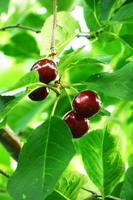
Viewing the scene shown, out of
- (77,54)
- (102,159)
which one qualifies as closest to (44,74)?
(77,54)

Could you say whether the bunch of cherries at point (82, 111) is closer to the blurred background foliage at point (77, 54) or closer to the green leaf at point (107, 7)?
the blurred background foliage at point (77, 54)

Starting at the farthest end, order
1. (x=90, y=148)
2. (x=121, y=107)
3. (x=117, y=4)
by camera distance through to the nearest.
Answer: (x=121, y=107) → (x=117, y=4) → (x=90, y=148)

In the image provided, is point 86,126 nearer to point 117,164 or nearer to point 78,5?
point 117,164

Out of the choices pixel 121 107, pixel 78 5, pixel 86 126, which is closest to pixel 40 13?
pixel 78 5

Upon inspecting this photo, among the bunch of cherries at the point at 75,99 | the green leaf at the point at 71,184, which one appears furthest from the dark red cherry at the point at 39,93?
the green leaf at the point at 71,184

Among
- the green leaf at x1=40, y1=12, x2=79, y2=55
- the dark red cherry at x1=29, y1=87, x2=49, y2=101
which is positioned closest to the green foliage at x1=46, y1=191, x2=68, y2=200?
the dark red cherry at x1=29, y1=87, x2=49, y2=101
